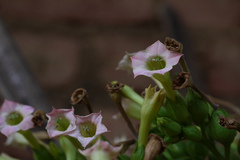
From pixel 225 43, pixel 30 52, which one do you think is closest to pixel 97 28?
pixel 30 52

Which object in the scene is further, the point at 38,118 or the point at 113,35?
the point at 113,35

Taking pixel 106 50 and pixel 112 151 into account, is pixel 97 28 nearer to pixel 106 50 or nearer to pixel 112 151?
pixel 106 50

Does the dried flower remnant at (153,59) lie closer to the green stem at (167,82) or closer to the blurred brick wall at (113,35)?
the green stem at (167,82)

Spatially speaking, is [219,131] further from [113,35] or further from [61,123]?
[113,35]

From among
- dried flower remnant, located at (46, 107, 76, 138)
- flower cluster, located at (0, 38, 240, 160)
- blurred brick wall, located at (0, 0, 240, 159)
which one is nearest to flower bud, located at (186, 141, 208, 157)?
flower cluster, located at (0, 38, 240, 160)

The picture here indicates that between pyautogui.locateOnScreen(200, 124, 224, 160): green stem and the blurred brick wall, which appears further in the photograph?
the blurred brick wall

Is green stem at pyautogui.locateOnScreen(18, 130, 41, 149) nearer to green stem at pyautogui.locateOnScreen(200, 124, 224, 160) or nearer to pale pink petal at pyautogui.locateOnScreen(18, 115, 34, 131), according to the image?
pale pink petal at pyautogui.locateOnScreen(18, 115, 34, 131)

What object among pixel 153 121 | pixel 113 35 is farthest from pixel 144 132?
pixel 113 35
